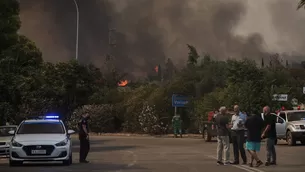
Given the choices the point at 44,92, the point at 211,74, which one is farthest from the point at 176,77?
the point at 44,92

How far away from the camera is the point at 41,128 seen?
20578 millimetres

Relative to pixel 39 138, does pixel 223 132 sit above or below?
above

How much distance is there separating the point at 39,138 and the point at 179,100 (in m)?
27.1

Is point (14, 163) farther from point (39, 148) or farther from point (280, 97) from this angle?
point (280, 97)

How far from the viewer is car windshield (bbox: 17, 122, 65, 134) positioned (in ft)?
66.8

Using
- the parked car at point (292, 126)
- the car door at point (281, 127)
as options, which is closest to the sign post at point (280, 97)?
the parked car at point (292, 126)

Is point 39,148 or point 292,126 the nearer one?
point 39,148

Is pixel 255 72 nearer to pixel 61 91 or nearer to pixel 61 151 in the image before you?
pixel 61 91

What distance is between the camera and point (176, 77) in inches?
2021

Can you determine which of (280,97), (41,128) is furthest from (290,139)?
(41,128)

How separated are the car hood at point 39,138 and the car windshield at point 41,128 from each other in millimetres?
628

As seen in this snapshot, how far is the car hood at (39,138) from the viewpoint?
748 inches

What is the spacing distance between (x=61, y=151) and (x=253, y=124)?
637 centimetres

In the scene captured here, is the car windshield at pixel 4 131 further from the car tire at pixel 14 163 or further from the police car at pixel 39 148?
the car tire at pixel 14 163
